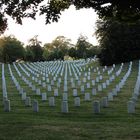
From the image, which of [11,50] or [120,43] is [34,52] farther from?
[120,43]

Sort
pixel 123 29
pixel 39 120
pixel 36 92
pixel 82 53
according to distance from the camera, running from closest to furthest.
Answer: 1. pixel 39 120
2. pixel 36 92
3. pixel 123 29
4. pixel 82 53

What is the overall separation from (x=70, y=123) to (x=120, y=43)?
41.0 metres

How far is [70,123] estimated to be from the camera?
39.4ft

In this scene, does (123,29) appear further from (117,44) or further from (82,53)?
(82,53)

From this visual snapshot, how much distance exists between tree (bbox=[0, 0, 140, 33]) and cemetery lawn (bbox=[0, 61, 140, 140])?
8.29 ft

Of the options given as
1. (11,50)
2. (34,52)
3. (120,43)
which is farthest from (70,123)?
(34,52)

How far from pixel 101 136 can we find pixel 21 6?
336 cm

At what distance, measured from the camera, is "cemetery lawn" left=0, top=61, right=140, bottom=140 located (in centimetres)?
1036

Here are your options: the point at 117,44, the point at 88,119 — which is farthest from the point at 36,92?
the point at 117,44

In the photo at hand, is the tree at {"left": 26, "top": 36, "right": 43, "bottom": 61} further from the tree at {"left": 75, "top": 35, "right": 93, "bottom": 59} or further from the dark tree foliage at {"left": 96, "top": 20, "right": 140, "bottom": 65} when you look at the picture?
the dark tree foliage at {"left": 96, "top": 20, "right": 140, "bottom": 65}

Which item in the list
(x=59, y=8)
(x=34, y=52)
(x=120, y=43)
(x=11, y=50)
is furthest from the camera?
(x=34, y=52)

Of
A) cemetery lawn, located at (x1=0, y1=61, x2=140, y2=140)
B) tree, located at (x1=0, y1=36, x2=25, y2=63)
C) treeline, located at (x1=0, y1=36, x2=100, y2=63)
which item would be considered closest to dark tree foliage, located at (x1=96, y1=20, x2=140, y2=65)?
treeline, located at (x1=0, y1=36, x2=100, y2=63)

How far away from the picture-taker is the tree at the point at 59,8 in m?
9.75

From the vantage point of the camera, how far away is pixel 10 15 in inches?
400
